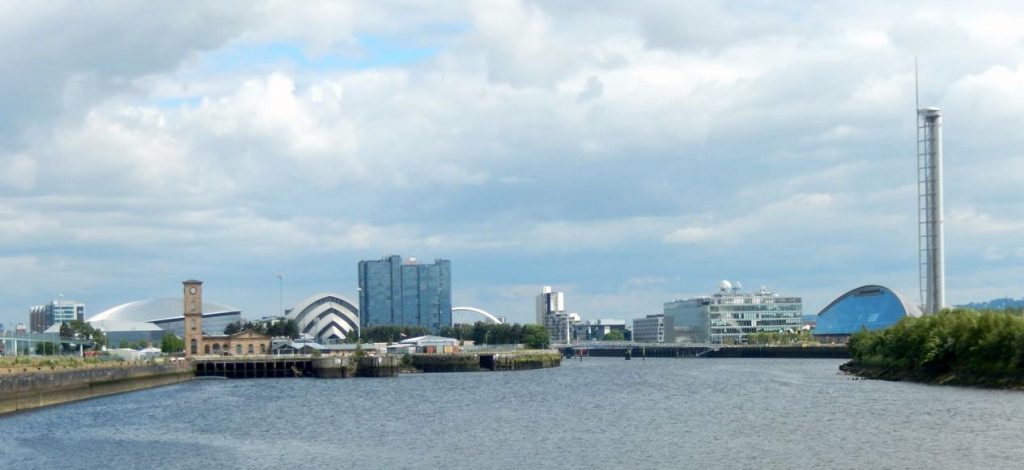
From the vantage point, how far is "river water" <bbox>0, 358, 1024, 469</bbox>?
45188 mm

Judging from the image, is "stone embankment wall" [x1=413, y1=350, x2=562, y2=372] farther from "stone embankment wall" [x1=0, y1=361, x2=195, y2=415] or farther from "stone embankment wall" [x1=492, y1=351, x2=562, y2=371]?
"stone embankment wall" [x1=0, y1=361, x2=195, y2=415]

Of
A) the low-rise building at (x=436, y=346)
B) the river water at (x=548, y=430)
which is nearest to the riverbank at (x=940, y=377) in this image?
the river water at (x=548, y=430)

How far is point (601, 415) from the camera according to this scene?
217 ft

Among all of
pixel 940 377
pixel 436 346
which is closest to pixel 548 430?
pixel 940 377

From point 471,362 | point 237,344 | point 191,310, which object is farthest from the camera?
point 237,344

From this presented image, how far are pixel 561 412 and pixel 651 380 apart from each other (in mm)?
47580

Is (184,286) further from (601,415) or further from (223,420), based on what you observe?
(601,415)

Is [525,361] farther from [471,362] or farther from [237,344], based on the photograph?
[237,344]

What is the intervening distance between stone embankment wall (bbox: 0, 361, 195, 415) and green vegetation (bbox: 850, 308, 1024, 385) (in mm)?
61872

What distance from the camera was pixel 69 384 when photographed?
8544 cm

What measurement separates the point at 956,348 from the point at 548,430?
4280 cm

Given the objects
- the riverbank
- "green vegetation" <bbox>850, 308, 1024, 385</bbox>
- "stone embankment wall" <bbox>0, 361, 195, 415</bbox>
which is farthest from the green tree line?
"stone embankment wall" <bbox>0, 361, 195, 415</bbox>

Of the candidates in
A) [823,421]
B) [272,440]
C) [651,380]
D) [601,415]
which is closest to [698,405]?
[601,415]

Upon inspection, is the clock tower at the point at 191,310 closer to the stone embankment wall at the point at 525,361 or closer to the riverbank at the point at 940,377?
the stone embankment wall at the point at 525,361
